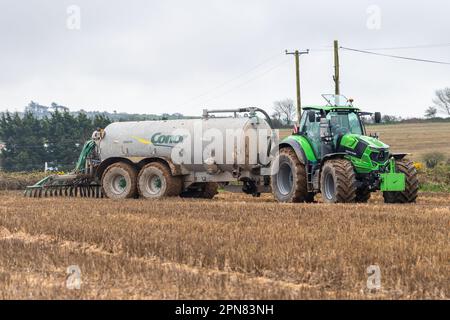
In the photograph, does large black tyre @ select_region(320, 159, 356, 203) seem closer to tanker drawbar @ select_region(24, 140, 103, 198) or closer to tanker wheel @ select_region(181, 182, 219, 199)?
tanker wheel @ select_region(181, 182, 219, 199)

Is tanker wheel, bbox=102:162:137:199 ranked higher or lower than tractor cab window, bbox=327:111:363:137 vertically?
lower

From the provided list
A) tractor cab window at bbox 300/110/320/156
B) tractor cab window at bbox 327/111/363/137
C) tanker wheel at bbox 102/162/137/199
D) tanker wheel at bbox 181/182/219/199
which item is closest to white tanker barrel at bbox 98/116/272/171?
tanker wheel at bbox 102/162/137/199

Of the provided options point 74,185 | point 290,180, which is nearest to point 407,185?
point 290,180

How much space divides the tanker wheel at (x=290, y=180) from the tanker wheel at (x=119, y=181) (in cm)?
485

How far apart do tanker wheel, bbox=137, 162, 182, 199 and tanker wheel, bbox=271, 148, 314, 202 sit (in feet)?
11.1

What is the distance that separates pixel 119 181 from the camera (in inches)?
875

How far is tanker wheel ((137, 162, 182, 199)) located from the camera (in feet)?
68.4

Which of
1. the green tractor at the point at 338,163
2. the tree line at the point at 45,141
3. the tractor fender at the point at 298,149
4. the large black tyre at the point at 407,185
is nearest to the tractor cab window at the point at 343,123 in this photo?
the green tractor at the point at 338,163

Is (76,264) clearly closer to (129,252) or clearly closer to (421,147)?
(129,252)

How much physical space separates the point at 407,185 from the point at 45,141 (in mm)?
44749

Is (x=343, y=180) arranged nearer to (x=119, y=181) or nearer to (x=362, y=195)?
(x=362, y=195)

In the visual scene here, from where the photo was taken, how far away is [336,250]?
9258mm
